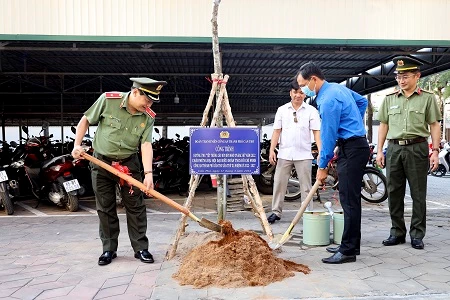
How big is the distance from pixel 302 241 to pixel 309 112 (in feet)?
5.91

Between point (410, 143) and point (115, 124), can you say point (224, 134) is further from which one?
point (410, 143)

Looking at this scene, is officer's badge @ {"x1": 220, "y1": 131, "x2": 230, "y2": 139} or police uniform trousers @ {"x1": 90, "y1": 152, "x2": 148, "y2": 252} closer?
police uniform trousers @ {"x1": 90, "y1": 152, "x2": 148, "y2": 252}

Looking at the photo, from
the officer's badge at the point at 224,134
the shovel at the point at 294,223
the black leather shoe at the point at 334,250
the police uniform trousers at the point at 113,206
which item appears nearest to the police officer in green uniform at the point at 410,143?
the black leather shoe at the point at 334,250

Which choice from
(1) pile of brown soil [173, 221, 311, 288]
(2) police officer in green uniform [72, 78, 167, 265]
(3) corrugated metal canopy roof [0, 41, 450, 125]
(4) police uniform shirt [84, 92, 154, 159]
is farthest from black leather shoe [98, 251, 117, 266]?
(3) corrugated metal canopy roof [0, 41, 450, 125]

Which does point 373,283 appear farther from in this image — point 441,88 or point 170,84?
point 441,88

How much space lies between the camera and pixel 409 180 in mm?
4371

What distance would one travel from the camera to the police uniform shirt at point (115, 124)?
3.84m

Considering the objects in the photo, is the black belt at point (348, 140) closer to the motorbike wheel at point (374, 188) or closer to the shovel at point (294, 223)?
the shovel at point (294, 223)

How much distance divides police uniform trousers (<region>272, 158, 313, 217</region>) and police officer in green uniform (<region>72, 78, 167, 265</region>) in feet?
7.01

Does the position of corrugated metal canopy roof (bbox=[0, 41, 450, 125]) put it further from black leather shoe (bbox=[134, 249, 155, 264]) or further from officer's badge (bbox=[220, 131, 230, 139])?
black leather shoe (bbox=[134, 249, 155, 264])

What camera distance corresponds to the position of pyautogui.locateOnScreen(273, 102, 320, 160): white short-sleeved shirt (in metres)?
5.51

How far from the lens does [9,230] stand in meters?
5.48

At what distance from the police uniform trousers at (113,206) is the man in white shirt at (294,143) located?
209cm

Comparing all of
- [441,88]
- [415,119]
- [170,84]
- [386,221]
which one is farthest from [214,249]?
[441,88]
